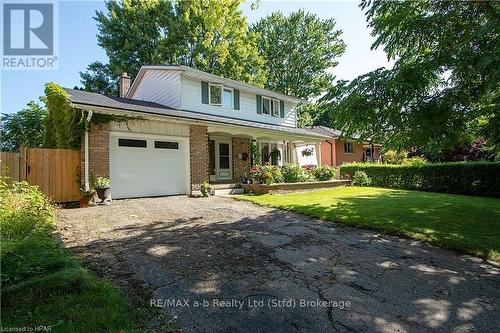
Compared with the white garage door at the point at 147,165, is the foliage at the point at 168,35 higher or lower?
higher

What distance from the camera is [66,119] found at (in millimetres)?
10445

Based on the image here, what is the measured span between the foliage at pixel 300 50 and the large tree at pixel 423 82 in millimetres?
28906

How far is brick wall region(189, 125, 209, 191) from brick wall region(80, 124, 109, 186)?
346 centimetres

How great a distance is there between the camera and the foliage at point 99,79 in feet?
93.9

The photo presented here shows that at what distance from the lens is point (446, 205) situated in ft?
33.4

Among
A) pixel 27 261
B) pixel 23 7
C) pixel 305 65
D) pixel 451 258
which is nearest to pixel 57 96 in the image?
pixel 23 7

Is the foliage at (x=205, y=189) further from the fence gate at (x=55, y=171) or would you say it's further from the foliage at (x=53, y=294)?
the foliage at (x=53, y=294)

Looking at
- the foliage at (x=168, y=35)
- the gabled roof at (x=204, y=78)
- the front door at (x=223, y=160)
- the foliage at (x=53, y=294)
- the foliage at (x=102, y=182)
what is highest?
the foliage at (x=168, y=35)

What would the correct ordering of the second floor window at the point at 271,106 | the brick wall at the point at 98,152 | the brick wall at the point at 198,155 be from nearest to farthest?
the brick wall at the point at 98,152, the brick wall at the point at 198,155, the second floor window at the point at 271,106

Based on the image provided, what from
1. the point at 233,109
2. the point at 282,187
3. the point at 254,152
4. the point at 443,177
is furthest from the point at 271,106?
the point at 443,177

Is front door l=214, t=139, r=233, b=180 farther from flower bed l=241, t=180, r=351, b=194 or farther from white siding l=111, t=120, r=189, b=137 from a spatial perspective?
white siding l=111, t=120, r=189, b=137

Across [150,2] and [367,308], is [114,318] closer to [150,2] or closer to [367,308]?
[367,308]

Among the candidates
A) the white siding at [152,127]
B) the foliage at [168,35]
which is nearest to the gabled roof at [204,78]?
the white siding at [152,127]

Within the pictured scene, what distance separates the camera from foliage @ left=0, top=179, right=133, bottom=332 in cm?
261
